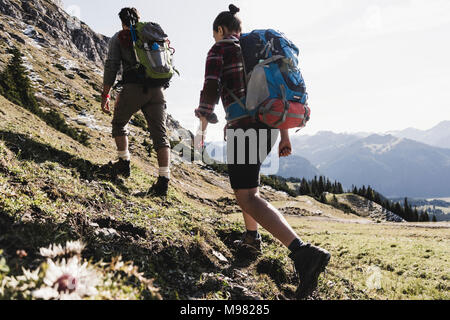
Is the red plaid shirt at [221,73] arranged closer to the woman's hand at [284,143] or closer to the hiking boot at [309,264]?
the woman's hand at [284,143]

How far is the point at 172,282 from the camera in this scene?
130 inches

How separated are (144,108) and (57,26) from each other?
10726 centimetres

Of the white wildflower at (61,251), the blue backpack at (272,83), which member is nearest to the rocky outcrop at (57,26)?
the blue backpack at (272,83)

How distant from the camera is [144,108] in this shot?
6.27 meters

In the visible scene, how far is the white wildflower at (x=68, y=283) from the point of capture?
1958 millimetres

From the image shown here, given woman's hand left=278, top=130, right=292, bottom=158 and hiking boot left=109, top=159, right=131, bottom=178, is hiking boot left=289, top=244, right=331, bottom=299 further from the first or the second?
hiking boot left=109, top=159, right=131, bottom=178

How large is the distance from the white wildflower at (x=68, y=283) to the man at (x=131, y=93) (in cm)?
414

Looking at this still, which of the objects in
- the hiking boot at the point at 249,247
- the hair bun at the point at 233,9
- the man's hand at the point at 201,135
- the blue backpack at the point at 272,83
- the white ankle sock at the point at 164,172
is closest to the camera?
the blue backpack at the point at 272,83

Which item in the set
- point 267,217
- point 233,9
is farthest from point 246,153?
point 233,9

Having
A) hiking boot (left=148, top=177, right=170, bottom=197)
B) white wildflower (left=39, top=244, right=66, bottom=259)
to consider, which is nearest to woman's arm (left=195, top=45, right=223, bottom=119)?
white wildflower (left=39, top=244, right=66, bottom=259)

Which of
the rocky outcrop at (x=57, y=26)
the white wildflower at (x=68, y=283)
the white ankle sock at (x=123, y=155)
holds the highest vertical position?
the rocky outcrop at (x=57, y=26)

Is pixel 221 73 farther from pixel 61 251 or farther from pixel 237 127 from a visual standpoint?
pixel 61 251

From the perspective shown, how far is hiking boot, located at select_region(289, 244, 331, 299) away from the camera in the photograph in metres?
3.47
